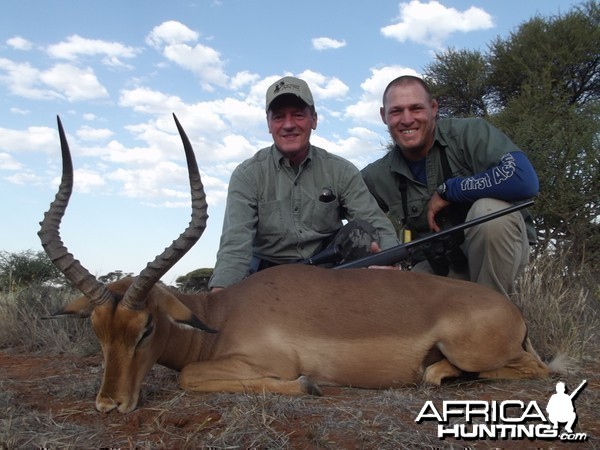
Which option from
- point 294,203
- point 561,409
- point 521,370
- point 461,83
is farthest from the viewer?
point 461,83

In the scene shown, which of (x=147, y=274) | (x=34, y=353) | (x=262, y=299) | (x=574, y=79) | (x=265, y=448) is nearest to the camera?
(x=265, y=448)

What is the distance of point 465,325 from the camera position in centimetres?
440

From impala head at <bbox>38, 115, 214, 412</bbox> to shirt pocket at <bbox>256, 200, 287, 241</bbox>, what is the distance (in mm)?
2406

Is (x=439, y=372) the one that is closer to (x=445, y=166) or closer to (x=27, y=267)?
(x=445, y=166)

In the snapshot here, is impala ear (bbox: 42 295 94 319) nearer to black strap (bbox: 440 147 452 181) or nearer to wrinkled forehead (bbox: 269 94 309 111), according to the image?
wrinkled forehead (bbox: 269 94 309 111)

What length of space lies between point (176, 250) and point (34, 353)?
3.40 m

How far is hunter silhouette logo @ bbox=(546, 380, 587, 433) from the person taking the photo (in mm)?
3215

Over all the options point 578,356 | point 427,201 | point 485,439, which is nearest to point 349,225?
point 427,201

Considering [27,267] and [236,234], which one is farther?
[27,267]

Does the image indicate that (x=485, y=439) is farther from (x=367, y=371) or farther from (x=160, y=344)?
(x=160, y=344)

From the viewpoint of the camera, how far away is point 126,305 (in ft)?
12.4

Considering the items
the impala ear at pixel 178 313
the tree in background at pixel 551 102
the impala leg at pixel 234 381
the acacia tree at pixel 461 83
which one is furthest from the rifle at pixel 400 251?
the acacia tree at pixel 461 83

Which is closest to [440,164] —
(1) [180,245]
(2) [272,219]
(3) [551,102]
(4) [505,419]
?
(2) [272,219]

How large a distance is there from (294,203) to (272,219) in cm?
28
